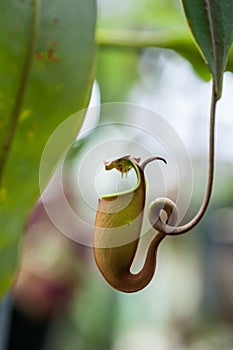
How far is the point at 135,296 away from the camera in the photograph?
236cm

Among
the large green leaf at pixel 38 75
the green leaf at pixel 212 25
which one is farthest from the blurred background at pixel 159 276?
the green leaf at pixel 212 25

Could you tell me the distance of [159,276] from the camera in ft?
7.89

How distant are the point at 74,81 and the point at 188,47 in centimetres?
27

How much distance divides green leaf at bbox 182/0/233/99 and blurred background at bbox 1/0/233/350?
866 millimetres

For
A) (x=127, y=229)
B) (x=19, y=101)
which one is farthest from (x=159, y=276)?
(x=127, y=229)

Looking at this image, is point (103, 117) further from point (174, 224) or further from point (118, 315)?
point (118, 315)

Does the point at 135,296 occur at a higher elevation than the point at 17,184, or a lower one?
lower

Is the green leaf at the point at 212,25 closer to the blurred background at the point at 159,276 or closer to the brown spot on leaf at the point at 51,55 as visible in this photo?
the brown spot on leaf at the point at 51,55

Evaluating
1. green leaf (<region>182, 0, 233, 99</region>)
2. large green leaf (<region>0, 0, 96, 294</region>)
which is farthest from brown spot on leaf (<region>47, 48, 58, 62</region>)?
green leaf (<region>182, 0, 233, 99</region>)

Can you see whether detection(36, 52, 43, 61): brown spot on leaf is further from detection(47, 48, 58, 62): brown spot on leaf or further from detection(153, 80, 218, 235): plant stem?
detection(153, 80, 218, 235): plant stem

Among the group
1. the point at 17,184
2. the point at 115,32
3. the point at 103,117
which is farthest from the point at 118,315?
the point at 17,184

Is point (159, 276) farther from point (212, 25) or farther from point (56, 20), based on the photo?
point (212, 25)

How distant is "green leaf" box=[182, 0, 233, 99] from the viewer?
0.40 meters

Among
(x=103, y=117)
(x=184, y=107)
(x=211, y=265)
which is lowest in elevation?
(x=211, y=265)
